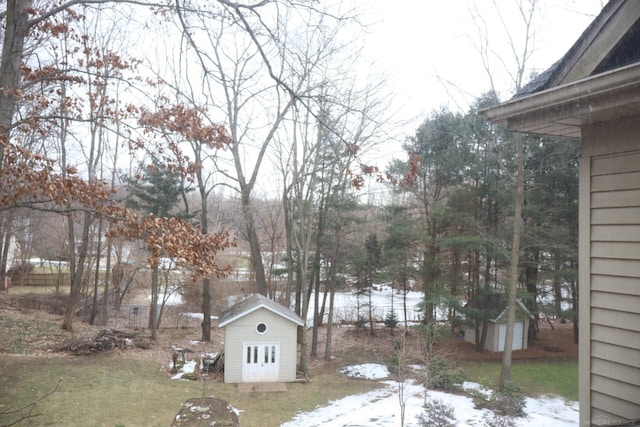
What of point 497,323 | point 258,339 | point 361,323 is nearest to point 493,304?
point 497,323

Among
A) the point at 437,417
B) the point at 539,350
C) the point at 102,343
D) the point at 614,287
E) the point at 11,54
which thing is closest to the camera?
the point at 614,287

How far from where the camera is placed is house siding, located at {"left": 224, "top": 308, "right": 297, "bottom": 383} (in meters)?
12.2

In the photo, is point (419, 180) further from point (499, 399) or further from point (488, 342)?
point (499, 399)

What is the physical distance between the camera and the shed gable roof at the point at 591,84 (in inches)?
90.7

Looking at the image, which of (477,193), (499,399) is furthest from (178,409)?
(477,193)

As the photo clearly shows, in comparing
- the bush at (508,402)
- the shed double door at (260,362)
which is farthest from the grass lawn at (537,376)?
the shed double door at (260,362)

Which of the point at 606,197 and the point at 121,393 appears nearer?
the point at 606,197

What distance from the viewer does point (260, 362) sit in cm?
1248

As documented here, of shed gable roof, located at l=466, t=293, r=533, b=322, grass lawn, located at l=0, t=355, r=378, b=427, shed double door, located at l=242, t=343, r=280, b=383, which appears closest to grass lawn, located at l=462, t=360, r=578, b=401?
shed gable roof, located at l=466, t=293, r=533, b=322

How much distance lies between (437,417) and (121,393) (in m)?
6.69

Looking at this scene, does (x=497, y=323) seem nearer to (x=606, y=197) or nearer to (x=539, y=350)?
(x=539, y=350)

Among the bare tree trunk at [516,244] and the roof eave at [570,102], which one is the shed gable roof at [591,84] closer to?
the roof eave at [570,102]

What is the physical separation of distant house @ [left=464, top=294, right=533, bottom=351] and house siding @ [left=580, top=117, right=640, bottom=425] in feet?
43.7

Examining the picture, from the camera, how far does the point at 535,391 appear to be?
11844mm
